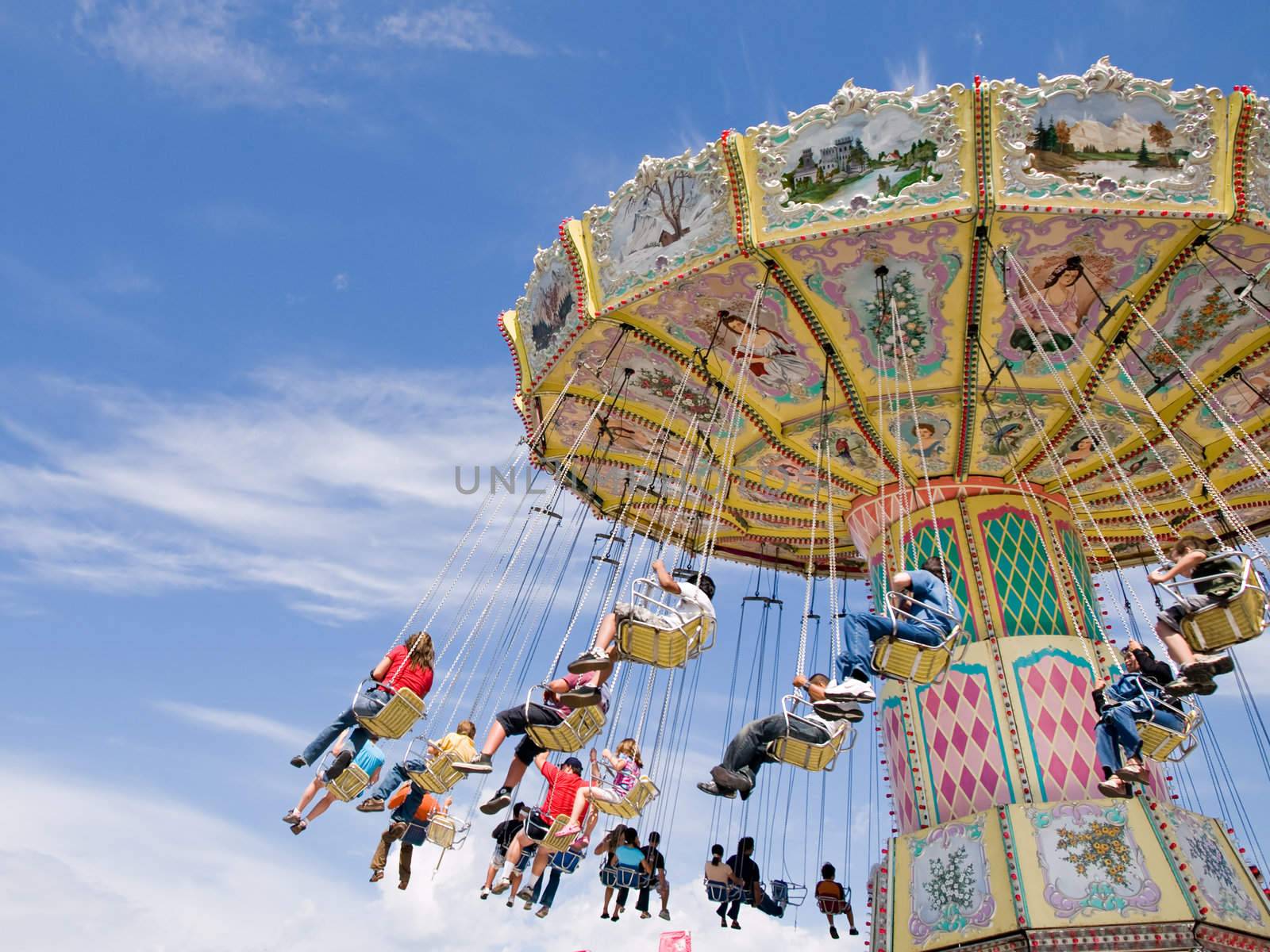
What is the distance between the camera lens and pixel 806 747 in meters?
7.09

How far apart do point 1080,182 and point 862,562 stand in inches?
280

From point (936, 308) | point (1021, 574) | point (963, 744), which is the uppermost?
point (936, 308)

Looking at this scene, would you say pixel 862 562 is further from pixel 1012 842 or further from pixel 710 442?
pixel 1012 842

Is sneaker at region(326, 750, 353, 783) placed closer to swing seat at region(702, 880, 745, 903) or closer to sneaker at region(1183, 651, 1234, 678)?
swing seat at region(702, 880, 745, 903)

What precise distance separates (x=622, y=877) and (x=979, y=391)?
6189mm

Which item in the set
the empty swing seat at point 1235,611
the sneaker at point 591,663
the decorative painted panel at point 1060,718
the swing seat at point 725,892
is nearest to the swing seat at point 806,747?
the sneaker at point 591,663

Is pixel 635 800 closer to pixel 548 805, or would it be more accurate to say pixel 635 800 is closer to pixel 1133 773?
pixel 548 805

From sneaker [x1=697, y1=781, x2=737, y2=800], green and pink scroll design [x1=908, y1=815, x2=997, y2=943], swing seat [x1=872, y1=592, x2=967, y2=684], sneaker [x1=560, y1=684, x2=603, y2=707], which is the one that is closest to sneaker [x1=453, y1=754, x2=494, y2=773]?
sneaker [x1=560, y1=684, x2=603, y2=707]

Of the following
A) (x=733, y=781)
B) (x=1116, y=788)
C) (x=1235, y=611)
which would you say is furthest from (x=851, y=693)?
(x=1235, y=611)

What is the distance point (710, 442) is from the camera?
12227 mm

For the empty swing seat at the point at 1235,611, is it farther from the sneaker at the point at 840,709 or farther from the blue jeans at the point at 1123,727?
the sneaker at the point at 840,709

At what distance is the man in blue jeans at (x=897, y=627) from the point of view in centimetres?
687

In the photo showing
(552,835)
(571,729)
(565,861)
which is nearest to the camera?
(571,729)

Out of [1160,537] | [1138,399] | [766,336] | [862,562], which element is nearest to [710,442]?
[766,336]
